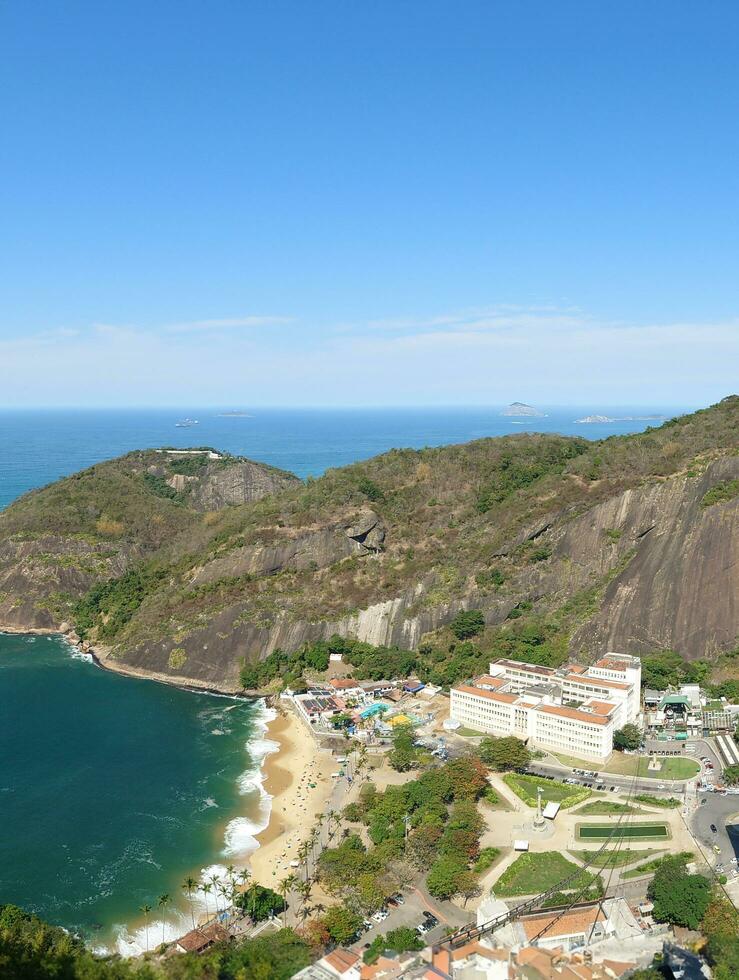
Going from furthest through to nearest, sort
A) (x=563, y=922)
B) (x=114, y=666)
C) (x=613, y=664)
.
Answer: (x=114, y=666)
(x=613, y=664)
(x=563, y=922)

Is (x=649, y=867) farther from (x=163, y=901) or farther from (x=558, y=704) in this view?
(x=163, y=901)

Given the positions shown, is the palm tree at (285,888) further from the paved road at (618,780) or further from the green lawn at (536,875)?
the paved road at (618,780)

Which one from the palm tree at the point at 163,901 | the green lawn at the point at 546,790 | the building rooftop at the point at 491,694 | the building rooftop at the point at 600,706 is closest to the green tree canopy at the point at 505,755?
the green lawn at the point at 546,790

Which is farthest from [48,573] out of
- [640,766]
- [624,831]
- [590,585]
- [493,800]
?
[624,831]

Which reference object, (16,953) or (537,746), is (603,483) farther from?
(16,953)

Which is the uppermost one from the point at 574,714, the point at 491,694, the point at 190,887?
the point at 574,714

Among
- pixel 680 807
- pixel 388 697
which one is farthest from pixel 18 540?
pixel 680 807
